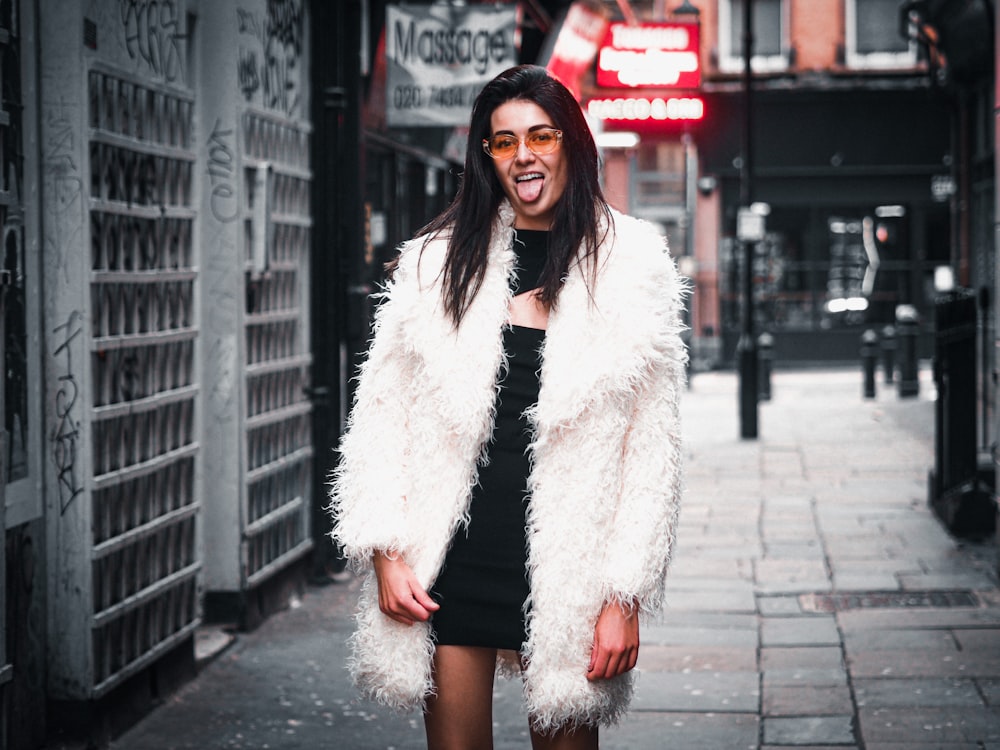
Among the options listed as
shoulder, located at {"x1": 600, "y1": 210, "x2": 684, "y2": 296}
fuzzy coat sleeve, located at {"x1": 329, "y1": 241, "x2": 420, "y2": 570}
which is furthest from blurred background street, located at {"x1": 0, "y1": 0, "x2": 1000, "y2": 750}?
fuzzy coat sleeve, located at {"x1": 329, "y1": 241, "x2": 420, "y2": 570}

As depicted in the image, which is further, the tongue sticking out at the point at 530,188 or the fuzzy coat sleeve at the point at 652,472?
the tongue sticking out at the point at 530,188

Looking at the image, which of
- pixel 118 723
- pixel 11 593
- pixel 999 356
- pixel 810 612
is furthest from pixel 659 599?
pixel 999 356

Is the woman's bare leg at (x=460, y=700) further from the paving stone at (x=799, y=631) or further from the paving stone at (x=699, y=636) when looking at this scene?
the paving stone at (x=799, y=631)

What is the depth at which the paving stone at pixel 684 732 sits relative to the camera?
531cm

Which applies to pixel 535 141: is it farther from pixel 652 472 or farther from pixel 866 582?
pixel 866 582

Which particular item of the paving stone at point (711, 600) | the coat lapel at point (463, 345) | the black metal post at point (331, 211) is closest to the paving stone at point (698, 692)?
the paving stone at point (711, 600)

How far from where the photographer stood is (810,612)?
7.44 m

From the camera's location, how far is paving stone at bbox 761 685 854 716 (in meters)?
5.67

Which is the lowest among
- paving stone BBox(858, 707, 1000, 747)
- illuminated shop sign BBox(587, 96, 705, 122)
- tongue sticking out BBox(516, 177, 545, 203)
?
paving stone BBox(858, 707, 1000, 747)

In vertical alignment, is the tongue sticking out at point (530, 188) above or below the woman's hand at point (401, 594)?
above

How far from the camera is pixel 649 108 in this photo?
712 inches

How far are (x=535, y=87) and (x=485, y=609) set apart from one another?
3.57 ft

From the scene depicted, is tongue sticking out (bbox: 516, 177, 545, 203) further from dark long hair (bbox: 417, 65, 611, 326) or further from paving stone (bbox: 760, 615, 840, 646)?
paving stone (bbox: 760, 615, 840, 646)

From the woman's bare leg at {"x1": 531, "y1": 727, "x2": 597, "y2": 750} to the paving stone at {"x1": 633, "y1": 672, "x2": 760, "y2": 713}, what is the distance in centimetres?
254
